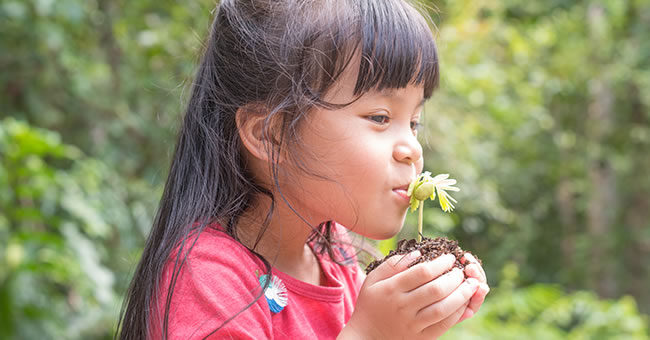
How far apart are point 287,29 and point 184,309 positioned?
1.47 feet

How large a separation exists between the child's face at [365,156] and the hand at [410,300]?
0.08 metres

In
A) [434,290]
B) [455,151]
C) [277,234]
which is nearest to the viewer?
[434,290]

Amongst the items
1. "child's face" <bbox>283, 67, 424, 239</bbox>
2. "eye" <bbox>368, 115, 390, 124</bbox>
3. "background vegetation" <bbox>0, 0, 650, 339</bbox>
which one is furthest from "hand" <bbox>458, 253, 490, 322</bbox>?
"background vegetation" <bbox>0, 0, 650, 339</bbox>

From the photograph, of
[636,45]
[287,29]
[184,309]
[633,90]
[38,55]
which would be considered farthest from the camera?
[633,90]

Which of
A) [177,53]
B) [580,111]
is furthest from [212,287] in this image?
[580,111]

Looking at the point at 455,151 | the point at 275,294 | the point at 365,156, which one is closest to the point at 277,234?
the point at 275,294

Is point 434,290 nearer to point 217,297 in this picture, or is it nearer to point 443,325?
point 443,325

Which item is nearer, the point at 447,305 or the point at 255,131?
the point at 447,305

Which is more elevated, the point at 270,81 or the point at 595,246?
the point at 595,246

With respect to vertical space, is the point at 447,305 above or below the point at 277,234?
below

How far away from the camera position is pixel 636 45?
19.7 ft

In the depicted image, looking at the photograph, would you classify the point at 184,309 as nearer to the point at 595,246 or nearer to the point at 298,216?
the point at 298,216

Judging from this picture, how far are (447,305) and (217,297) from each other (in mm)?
317

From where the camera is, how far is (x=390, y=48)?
96 cm
